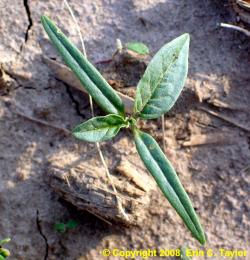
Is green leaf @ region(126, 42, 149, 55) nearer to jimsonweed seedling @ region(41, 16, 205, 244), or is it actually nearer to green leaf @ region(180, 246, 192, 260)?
jimsonweed seedling @ region(41, 16, 205, 244)

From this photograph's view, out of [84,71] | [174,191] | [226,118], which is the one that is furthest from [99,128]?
[226,118]

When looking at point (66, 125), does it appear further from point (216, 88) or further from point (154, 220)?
point (216, 88)

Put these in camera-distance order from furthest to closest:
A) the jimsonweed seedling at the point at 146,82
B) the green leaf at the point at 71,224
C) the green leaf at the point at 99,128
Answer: the green leaf at the point at 71,224 → the jimsonweed seedling at the point at 146,82 → the green leaf at the point at 99,128

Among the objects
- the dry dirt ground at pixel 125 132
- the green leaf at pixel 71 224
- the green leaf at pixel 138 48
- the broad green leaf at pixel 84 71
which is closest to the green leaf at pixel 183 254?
the dry dirt ground at pixel 125 132

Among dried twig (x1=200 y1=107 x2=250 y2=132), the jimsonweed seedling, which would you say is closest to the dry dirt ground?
dried twig (x1=200 y1=107 x2=250 y2=132)

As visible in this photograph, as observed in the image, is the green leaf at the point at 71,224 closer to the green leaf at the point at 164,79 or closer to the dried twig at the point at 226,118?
the green leaf at the point at 164,79

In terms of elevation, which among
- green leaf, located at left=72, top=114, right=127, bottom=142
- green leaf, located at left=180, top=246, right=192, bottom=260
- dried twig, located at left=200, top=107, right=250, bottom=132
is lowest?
green leaf, located at left=180, top=246, right=192, bottom=260
